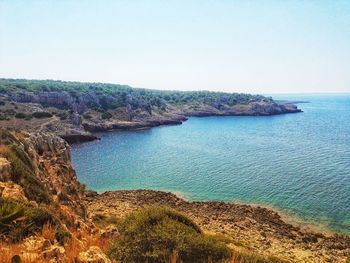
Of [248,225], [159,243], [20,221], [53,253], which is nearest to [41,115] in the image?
[248,225]

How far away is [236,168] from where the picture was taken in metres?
52.6

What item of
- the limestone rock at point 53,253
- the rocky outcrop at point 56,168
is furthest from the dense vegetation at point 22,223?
the rocky outcrop at point 56,168

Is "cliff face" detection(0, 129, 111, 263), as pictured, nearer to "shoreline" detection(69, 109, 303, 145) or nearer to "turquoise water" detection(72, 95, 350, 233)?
"turquoise water" detection(72, 95, 350, 233)

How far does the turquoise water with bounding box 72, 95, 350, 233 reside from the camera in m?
39.5

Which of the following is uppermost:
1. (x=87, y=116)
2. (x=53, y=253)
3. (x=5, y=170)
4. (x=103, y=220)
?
(x=53, y=253)

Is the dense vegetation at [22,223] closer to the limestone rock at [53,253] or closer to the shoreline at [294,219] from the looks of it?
the limestone rock at [53,253]

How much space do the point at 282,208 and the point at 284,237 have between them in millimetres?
7067

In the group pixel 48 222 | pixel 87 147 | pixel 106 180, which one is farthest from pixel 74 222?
pixel 87 147

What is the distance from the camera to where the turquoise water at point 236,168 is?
3947cm

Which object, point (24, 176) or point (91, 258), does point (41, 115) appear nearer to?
point (24, 176)

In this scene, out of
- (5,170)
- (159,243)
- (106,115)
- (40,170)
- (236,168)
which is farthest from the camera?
(106,115)

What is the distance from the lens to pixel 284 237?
30375mm

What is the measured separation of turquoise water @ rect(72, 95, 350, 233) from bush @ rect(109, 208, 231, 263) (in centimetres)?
2778

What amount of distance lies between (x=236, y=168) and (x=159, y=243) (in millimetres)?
44909
